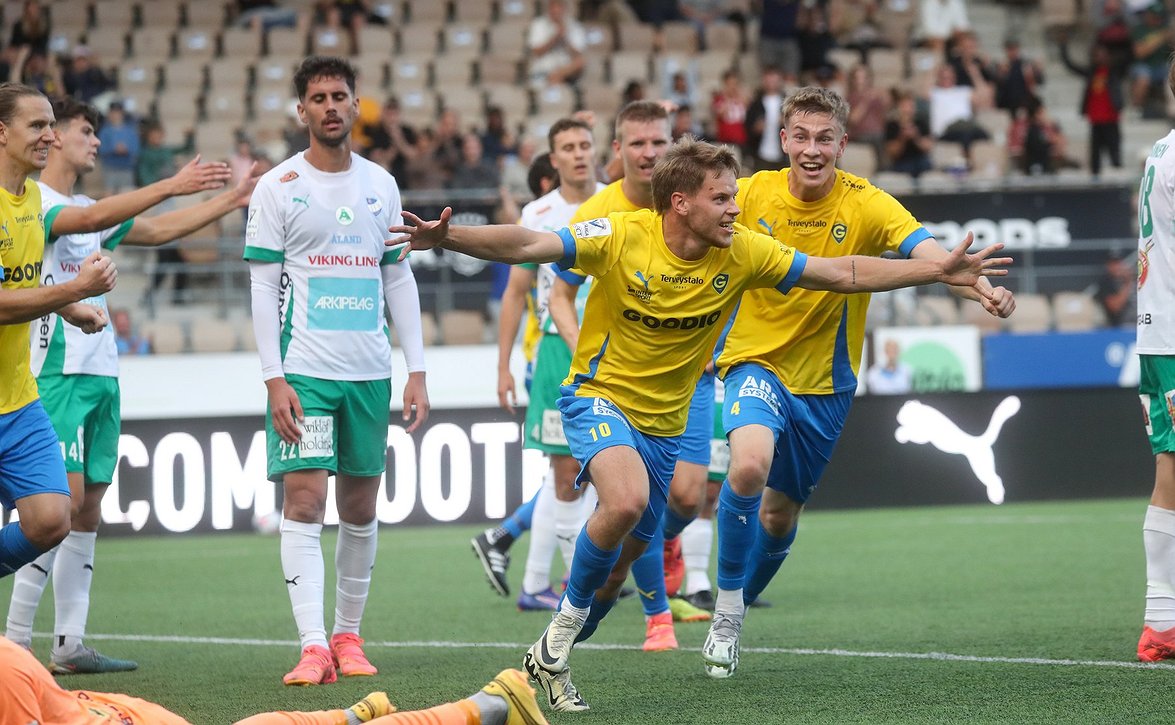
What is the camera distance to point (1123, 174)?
1894cm

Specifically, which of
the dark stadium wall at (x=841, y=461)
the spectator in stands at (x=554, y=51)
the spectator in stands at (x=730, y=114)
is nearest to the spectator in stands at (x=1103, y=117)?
the spectator in stands at (x=730, y=114)

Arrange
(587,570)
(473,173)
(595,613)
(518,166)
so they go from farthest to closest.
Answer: (518,166), (473,173), (595,613), (587,570)

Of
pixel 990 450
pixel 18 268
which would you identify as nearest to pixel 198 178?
pixel 18 268

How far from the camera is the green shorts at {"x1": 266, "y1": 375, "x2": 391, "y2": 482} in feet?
20.8

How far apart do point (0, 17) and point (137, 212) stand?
1766 cm

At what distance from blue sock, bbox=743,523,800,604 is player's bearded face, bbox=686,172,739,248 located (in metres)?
1.52

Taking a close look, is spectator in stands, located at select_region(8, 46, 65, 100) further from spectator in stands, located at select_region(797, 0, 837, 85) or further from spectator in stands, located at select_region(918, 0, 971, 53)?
spectator in stands, located at select_region(918, 0, 971, 53)

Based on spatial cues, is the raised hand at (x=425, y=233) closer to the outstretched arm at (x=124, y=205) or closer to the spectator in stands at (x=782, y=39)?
the outstretched arm at (x=124, y=205)

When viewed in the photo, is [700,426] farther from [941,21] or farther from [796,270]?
[941,21]

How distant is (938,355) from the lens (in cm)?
1568

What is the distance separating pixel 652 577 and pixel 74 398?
2639 mm

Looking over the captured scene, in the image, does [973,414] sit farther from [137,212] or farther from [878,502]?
[137,212]

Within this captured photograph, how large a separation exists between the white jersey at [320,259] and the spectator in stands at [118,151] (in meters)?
12.1

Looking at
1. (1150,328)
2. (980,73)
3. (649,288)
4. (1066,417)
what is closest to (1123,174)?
(980,73)
